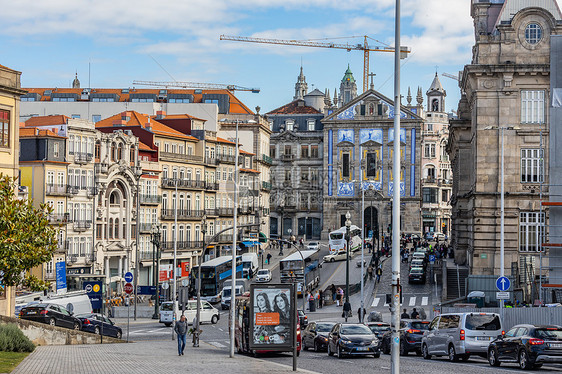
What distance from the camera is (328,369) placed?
3066cm

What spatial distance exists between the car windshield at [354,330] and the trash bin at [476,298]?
19.1m

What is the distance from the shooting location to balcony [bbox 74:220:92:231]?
75750 millimetres

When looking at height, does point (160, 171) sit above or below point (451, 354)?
above

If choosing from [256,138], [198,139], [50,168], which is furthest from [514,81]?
[256,138]

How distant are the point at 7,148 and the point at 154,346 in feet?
38.7

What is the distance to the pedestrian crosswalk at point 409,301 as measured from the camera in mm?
66444

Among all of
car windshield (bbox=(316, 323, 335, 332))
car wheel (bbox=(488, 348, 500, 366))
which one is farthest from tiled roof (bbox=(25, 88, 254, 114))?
car wheel (bbox=(488, 348, 500, 366))

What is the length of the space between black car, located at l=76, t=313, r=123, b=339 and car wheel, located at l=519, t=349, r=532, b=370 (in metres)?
21.6

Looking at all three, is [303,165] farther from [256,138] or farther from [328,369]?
[328,369]

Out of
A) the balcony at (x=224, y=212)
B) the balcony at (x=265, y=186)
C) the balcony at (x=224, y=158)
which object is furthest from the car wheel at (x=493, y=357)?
the balcony at (x=265, y=186)

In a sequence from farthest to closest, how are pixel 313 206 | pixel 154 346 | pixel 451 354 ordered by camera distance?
pixel 313 206
pixel 154 346
pixel 451 354

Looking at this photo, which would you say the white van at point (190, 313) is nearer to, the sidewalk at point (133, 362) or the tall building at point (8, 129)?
the tall building at point (8, 129)

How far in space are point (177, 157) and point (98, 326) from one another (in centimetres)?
4701

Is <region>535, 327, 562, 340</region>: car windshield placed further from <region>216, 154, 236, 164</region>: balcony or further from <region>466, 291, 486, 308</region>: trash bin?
<region>216, 154, 236, 164</region>: balcony
